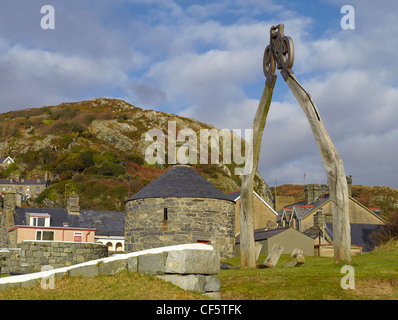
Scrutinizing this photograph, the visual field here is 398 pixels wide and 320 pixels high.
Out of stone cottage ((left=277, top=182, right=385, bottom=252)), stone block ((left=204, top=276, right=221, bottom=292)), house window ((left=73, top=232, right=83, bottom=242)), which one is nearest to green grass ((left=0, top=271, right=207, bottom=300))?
stone block ((left=204, top=276, right=221, bottom=292))

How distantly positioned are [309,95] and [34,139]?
94200 mm

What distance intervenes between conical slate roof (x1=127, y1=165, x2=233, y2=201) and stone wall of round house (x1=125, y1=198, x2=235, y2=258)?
275 millimetres

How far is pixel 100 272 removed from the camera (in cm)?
1002

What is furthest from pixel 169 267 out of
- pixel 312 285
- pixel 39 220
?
pixel 39 220

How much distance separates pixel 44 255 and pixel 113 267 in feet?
29.1

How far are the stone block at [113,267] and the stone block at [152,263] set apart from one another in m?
0.39

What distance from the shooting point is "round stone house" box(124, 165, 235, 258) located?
29.6 m

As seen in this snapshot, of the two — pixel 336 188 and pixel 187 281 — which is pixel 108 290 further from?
pixel 336 188

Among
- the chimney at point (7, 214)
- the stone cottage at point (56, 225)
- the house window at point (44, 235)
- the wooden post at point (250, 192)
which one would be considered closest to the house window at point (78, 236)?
the stone cottage at point (56, 225)

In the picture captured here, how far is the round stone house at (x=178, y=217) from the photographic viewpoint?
29.6 m

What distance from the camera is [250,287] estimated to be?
38.7 feet

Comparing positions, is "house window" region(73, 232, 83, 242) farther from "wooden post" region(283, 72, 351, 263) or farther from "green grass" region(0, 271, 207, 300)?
"green grass" region(0, 271, 207, 300)
